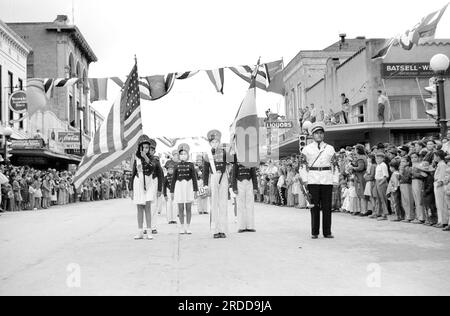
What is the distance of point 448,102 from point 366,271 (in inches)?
888

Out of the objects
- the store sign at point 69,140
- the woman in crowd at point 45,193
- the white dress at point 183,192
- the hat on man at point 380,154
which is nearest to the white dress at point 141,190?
the white dress at point 183,192

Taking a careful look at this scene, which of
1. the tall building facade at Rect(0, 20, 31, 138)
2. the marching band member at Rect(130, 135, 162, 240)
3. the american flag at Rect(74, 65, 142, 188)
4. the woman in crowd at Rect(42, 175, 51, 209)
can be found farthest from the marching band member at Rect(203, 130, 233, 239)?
the tall building facade at Rect(0, 20, 31, 138)

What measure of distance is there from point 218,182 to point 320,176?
2.16 metres

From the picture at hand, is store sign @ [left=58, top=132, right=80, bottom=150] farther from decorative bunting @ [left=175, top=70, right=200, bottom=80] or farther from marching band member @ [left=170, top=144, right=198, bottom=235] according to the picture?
marching band member @ [left=170, top=144, right=198, bottom=235]

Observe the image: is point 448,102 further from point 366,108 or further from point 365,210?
point 365,210

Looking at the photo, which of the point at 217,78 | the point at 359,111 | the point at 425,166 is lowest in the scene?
the point at 425,166

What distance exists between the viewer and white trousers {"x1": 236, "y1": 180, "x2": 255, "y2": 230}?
12664 millimetres

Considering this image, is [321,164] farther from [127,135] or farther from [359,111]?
[359,111]

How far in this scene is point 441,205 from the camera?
1273 centimetres

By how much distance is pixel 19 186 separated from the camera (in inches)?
1063

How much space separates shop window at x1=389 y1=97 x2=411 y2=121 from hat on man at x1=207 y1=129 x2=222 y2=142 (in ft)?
55.5

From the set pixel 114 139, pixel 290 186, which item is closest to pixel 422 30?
pixel 114 139

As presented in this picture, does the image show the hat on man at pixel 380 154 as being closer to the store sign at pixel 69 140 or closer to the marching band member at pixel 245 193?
the marching band member at pixel 245 193

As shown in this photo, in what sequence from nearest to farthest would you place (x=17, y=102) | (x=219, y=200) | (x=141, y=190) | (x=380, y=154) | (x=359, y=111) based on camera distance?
1. (x=141, y=190)
2. (x=219, y=200)
3. (x=380, y=154)
4. (x=359, y=111)
5. (x=17, y=102)
